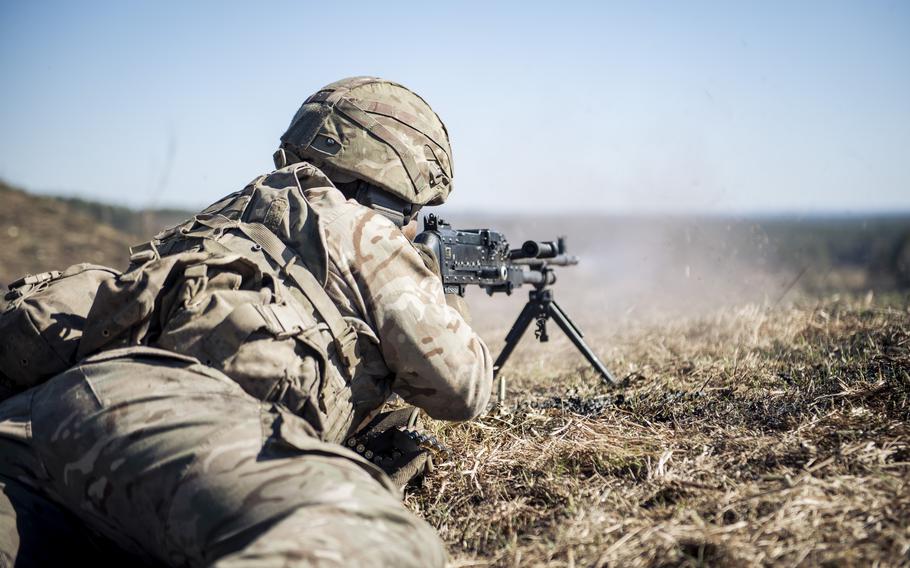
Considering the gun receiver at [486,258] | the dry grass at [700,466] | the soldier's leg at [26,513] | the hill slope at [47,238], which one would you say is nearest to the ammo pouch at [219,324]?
the soldier's leg at [26,513]

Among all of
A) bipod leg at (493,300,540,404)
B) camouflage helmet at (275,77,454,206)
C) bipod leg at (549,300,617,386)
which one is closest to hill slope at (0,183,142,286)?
bipod leg at (493,300,540,404)

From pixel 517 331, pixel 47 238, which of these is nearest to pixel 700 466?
pixel 517 331

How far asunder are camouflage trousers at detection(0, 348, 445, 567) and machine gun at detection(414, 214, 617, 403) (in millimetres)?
2068

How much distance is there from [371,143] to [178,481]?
1.96 m

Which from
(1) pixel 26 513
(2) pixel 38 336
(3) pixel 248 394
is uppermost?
(2) pixel 38 336

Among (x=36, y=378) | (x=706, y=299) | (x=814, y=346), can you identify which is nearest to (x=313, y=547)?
(x=36, y=378)

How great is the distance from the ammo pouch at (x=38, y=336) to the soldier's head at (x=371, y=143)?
1.26 m

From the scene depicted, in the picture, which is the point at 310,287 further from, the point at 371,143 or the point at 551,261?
the point at 551,261

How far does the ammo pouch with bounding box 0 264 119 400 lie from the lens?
281 cm

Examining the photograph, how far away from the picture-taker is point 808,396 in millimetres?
3932

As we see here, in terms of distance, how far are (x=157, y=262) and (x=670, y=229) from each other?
1010 cm

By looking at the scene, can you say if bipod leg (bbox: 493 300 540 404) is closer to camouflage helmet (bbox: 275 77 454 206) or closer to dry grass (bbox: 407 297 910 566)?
dry grass (bbox: 407 297 910 566)

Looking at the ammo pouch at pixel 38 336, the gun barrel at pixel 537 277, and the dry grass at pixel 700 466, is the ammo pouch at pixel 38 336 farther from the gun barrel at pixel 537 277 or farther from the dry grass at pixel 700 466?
the gun barrel at pixel 537 277

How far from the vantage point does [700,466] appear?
3219mm
